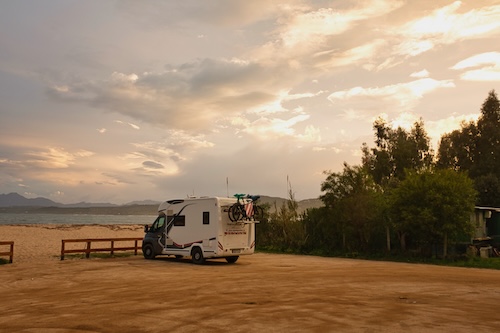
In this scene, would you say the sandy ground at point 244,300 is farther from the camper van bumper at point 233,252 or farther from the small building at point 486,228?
the small building at point 486,228

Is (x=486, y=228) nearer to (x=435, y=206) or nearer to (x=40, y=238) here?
(x=435, y=206)

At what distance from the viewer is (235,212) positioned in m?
19.7

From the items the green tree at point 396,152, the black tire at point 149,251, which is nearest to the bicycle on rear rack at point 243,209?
the black tire at point 149,251

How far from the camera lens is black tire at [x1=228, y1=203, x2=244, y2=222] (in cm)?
1961

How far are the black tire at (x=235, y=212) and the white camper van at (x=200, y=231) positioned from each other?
0.15 m

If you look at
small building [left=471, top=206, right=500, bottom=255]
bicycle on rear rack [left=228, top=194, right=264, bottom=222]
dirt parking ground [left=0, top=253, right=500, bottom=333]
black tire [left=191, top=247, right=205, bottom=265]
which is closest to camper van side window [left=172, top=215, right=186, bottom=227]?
black tire [left=191, top=247, right=205, bottom=265]

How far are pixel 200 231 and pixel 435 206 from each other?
11821 millimetres

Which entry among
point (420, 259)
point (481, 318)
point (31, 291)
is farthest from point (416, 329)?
point (420, 259)

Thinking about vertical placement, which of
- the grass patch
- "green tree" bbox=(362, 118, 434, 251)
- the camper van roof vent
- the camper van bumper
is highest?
"green tree" bbox=(362, 118, 434, 251)

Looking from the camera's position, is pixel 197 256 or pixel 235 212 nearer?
pixel 235 212

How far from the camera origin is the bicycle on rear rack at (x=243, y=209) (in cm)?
1966

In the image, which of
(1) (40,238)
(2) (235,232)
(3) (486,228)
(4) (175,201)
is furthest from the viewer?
(1) (40,238)

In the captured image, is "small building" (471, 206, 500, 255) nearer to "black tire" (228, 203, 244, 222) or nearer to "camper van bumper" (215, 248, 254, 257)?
"camper van bumper" (215, 248, 254, 257)

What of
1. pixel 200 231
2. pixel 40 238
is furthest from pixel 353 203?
pixel 40 238
